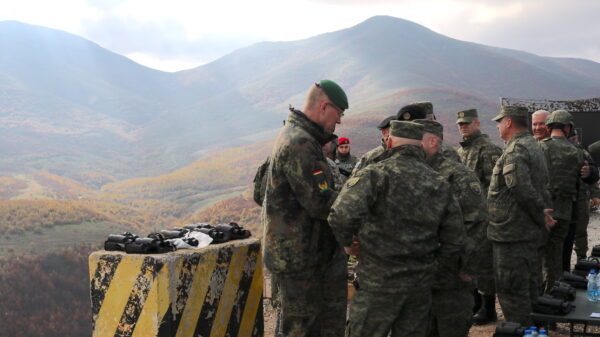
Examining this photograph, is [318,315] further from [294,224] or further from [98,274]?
[98,274]

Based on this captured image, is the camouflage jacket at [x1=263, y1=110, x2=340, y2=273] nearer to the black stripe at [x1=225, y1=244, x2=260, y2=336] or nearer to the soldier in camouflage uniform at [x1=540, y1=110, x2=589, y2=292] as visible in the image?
the black stripe at [x1=225, y1=244, x2=260, y2=336]

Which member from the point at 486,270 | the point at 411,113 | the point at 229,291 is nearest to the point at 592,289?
the point at 486,270

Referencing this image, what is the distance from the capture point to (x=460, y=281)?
4039 millimetres

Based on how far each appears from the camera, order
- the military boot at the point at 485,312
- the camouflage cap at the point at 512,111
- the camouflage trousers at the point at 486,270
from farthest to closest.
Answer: the military boot at the point at 485,312 → the camouflage trousers at the point at 486,270 → the camouflage cap at the point at 512,111

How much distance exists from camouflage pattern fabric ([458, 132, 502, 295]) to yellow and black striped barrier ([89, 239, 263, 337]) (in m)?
2.89

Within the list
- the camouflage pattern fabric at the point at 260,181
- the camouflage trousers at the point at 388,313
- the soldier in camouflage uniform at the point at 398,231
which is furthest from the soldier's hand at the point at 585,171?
the camouflage trousers at the point at 388,313

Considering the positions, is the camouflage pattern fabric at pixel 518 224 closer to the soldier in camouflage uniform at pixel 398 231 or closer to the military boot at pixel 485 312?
the military boot at pixel 485 312

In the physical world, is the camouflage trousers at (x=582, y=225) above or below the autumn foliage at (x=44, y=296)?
above

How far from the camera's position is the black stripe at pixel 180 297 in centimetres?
361

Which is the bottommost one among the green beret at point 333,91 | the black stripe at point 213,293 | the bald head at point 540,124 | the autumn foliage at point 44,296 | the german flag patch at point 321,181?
the autumn foliage at point 44,296

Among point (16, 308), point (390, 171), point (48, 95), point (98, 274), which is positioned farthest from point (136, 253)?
point (48, 95)

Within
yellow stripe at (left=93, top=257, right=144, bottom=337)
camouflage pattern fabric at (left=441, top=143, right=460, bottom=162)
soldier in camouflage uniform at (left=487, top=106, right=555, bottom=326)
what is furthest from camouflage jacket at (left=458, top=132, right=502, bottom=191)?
yellow stripe at (left=93, top=257, right=144, bottom=337)

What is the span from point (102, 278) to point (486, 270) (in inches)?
156

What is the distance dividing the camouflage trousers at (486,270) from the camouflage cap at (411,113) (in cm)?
188
